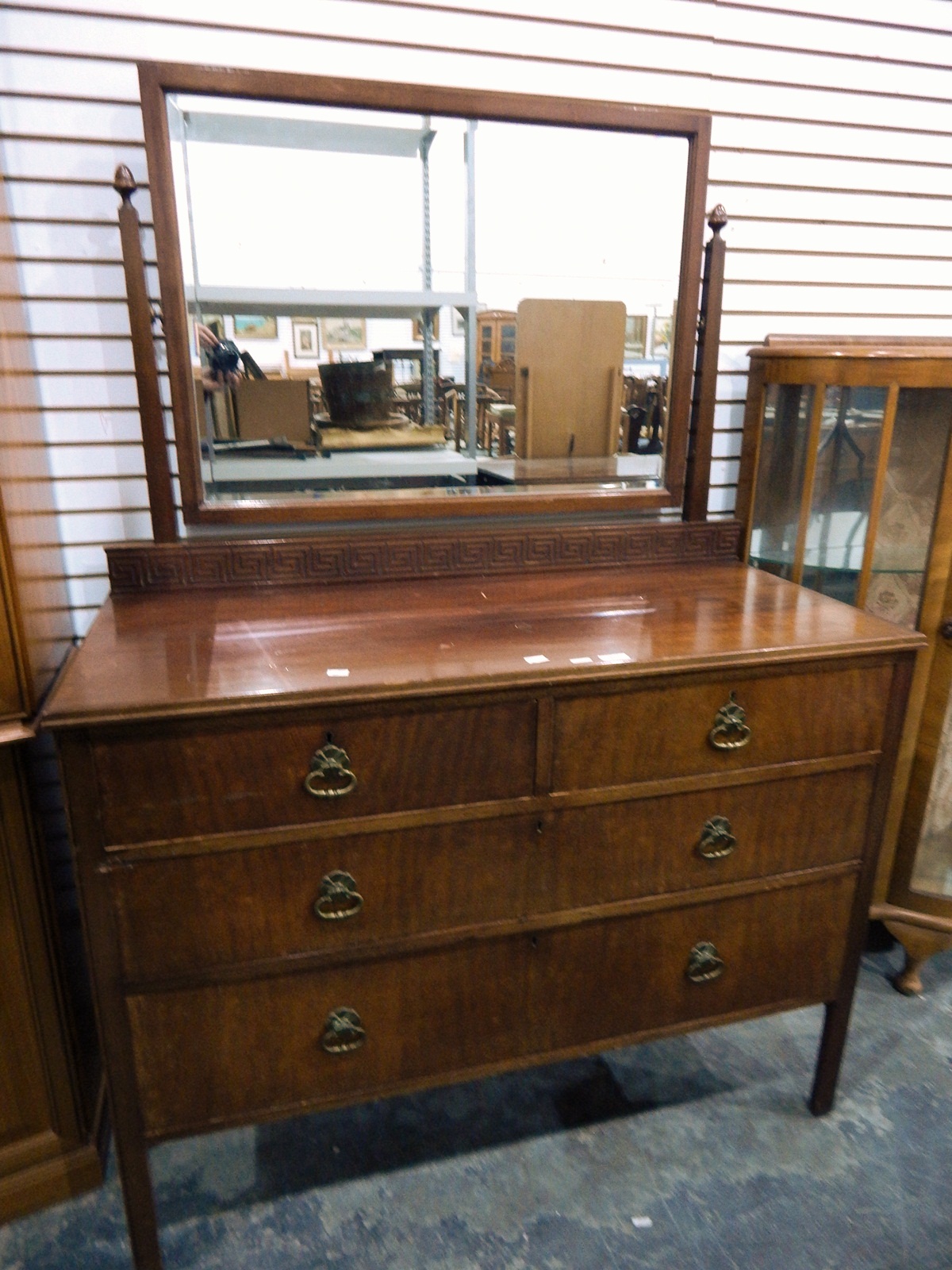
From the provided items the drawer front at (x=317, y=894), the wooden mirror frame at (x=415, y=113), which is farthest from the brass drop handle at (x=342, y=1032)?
the wooden mirror frame at (x=415, y=113)

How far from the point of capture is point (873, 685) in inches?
65.0

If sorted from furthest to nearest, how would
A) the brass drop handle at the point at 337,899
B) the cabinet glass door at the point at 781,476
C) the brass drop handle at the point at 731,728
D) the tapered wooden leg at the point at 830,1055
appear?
the cabinet glass door at the point at 781,476 → the tapered wooden leg at the point at 830,1055 → the brass drop handle at the point at 731,728 → the brass drop handle at the point at 337,899

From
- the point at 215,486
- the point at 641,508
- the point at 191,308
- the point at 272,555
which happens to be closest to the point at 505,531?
the point at 641,508

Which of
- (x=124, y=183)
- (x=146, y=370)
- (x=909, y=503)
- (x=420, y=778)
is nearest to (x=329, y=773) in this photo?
(x=420, y=778)

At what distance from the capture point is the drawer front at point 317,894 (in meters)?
1.38

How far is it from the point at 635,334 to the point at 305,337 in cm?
78

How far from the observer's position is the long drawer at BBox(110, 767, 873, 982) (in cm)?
140

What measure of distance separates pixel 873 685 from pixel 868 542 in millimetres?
612

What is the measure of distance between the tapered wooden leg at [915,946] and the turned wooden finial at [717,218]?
1.87 meters

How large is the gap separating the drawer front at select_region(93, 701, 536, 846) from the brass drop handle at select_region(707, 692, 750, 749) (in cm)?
36

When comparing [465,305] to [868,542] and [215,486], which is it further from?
[868,542]

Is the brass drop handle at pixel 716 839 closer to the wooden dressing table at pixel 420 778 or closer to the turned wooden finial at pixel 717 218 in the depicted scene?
the wooden dressing table at pixel 420 778

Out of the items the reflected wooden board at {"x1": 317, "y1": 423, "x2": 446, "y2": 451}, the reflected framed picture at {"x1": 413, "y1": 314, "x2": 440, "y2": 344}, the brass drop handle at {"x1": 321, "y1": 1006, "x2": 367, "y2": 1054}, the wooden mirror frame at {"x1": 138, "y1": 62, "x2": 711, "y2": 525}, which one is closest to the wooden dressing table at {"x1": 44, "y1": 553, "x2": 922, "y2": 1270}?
the brass drop handle at {"x1": 321, "y1": 1006, "x2": 367, "y2": 1054}

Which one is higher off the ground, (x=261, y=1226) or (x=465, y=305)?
(x=465, y=305)
